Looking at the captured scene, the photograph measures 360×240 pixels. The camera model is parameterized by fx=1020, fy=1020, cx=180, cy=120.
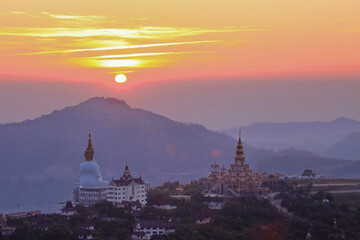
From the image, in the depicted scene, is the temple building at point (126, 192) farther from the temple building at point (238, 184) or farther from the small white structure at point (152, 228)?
the small white structure at point (152, 228)

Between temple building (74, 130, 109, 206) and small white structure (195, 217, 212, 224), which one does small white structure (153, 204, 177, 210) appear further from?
temple building (74, 130, 109, 206)

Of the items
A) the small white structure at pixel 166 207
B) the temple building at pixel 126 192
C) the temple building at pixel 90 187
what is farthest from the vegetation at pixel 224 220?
the temple building at pixel 90 187

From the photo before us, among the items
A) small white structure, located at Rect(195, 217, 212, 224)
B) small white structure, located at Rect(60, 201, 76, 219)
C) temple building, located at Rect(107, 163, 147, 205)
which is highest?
temple building, located at Rect(107, 163, 147, 205)

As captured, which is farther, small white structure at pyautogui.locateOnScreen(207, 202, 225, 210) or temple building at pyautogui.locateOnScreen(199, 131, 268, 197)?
temple building at pyautogui.locateOnScreen(199, 131, 268, 197)

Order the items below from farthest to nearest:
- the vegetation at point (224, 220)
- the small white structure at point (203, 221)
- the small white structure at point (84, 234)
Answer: the small white structure at point (203, 221), the vegetation at point (224, 220), the small white structure at point (84, 234)

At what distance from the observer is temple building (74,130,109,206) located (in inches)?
3548

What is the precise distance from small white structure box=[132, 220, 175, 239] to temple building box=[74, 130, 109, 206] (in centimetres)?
1492

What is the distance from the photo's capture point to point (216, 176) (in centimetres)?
10312

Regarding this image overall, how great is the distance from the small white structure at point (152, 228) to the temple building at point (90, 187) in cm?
1492

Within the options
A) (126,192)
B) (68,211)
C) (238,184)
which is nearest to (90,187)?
(126,192)

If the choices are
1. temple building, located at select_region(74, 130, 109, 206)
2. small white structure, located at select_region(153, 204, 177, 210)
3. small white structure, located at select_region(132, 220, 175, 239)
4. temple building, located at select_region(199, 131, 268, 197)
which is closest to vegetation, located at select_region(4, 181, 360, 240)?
small white structure, located at select_region(153, 204, 177, 210)

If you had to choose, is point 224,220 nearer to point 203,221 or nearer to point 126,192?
point 203,221

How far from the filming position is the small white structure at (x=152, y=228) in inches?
2899

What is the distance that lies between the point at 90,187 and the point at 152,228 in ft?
60.6
